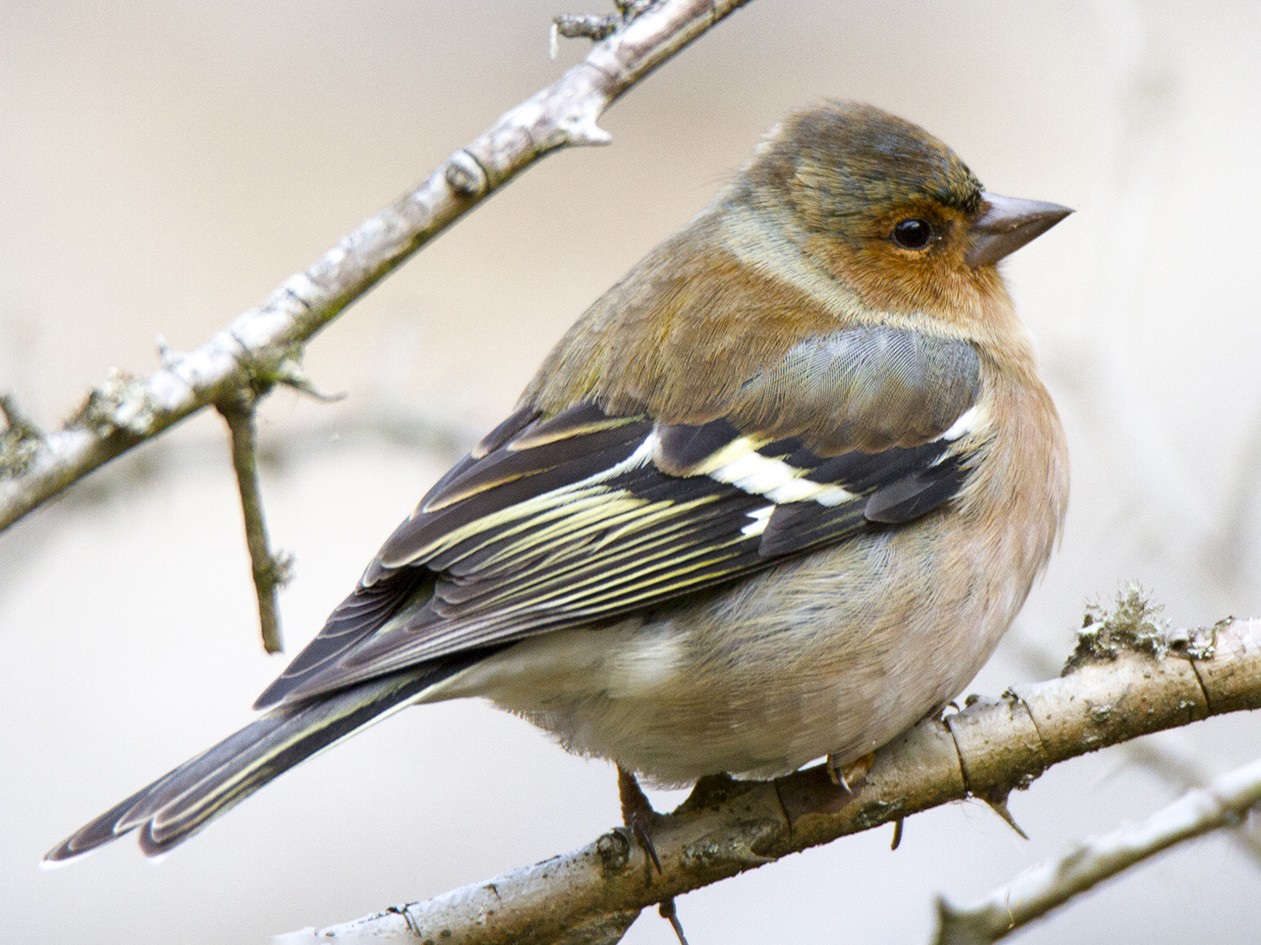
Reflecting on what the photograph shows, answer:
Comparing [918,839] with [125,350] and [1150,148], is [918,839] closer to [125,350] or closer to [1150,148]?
[1150,148]

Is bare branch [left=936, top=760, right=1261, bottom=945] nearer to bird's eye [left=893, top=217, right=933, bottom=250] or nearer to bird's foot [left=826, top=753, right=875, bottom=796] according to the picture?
bird's foot [left=826, top=753, right=875, bottom=796]

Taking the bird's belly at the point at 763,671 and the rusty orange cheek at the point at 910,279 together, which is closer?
the bird's belly at the point at 763,671

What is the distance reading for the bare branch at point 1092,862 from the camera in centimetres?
217

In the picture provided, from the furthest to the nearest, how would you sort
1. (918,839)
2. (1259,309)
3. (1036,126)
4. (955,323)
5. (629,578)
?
(1036,126)
(1259,309)
(918,839)
(955,323)
(629,578)

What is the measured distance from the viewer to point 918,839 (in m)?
5.71

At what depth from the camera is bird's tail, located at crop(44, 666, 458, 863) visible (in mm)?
2545

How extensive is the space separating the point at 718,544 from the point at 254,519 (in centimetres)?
98

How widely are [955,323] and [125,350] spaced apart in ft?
13.8

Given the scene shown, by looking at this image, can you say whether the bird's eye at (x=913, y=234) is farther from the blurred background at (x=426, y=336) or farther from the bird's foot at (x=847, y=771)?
the bird's foot at (x=847, y=771)

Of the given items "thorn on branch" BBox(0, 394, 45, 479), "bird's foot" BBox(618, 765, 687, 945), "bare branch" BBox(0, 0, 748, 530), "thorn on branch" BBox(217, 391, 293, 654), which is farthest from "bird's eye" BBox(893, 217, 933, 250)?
"thorn on branch" BBox(0, 394, 45, 479)

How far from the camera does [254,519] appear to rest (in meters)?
2.76

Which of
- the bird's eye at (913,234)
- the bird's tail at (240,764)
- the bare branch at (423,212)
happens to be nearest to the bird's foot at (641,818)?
the bird's tail at (240,764)

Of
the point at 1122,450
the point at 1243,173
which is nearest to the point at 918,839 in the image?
the point at 1122,450

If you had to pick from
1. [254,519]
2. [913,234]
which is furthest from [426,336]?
[254,519]
